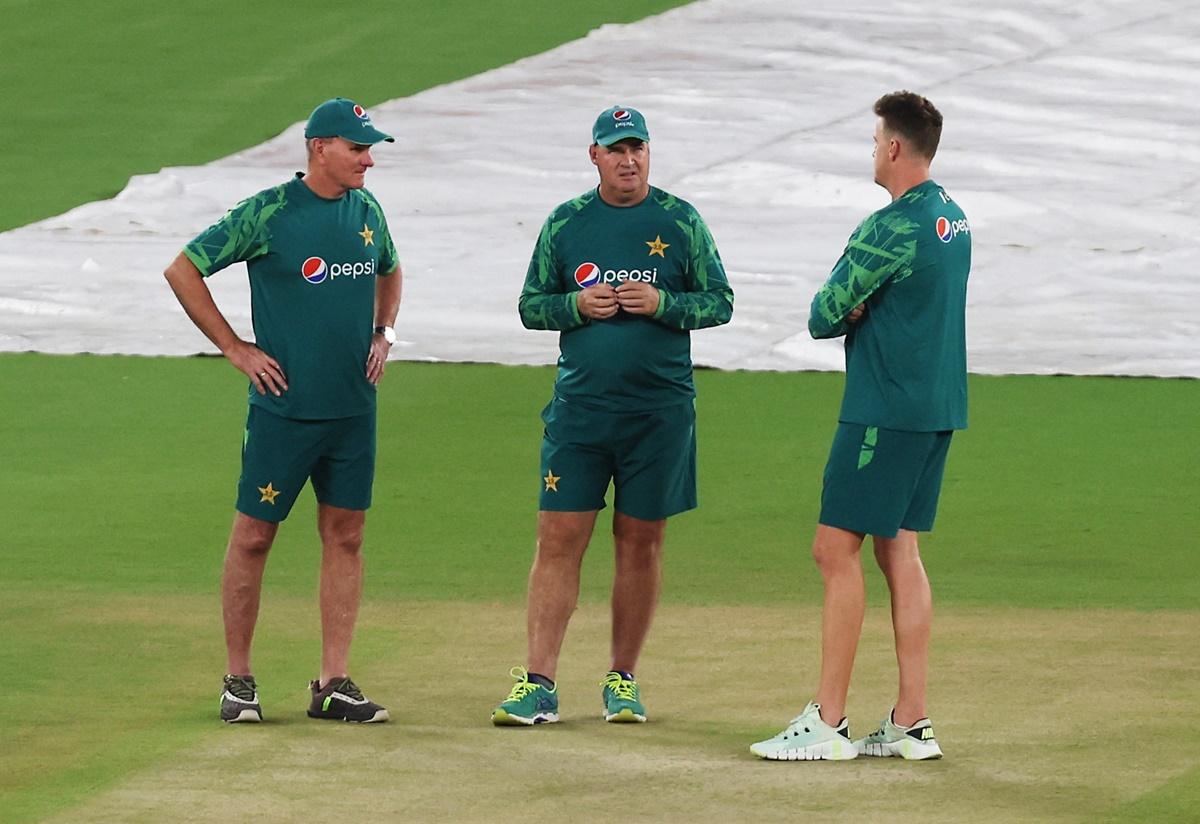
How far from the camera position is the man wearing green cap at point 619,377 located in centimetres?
751

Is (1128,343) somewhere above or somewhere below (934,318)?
above

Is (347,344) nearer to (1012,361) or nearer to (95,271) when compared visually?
(1012,361)

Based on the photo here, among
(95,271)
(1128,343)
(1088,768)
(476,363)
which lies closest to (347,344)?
(1088,768)

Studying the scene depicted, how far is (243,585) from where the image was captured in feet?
24.9

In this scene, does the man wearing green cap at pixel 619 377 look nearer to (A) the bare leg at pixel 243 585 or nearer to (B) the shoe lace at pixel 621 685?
(B) the shoe lace at pixel 621 685

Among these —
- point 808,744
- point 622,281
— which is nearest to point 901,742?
point 808,744

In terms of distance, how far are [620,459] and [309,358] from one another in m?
1.08

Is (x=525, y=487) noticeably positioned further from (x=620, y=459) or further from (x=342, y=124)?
(x=342, y=124)

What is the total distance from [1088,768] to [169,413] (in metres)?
7.47

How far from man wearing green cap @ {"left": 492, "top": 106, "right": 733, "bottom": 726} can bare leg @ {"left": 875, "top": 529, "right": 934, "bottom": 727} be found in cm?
92

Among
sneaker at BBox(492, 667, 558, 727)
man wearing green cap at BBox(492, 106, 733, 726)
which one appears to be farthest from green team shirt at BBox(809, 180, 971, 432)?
sneaker at BBox(492, 667, 558, 727)

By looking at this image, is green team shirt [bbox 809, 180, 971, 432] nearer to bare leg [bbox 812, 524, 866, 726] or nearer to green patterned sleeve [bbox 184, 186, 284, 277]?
bare leg [bbox 812, 524, 866, 726]

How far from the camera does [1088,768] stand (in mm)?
6695

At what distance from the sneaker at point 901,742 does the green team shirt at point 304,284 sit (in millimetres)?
2008
